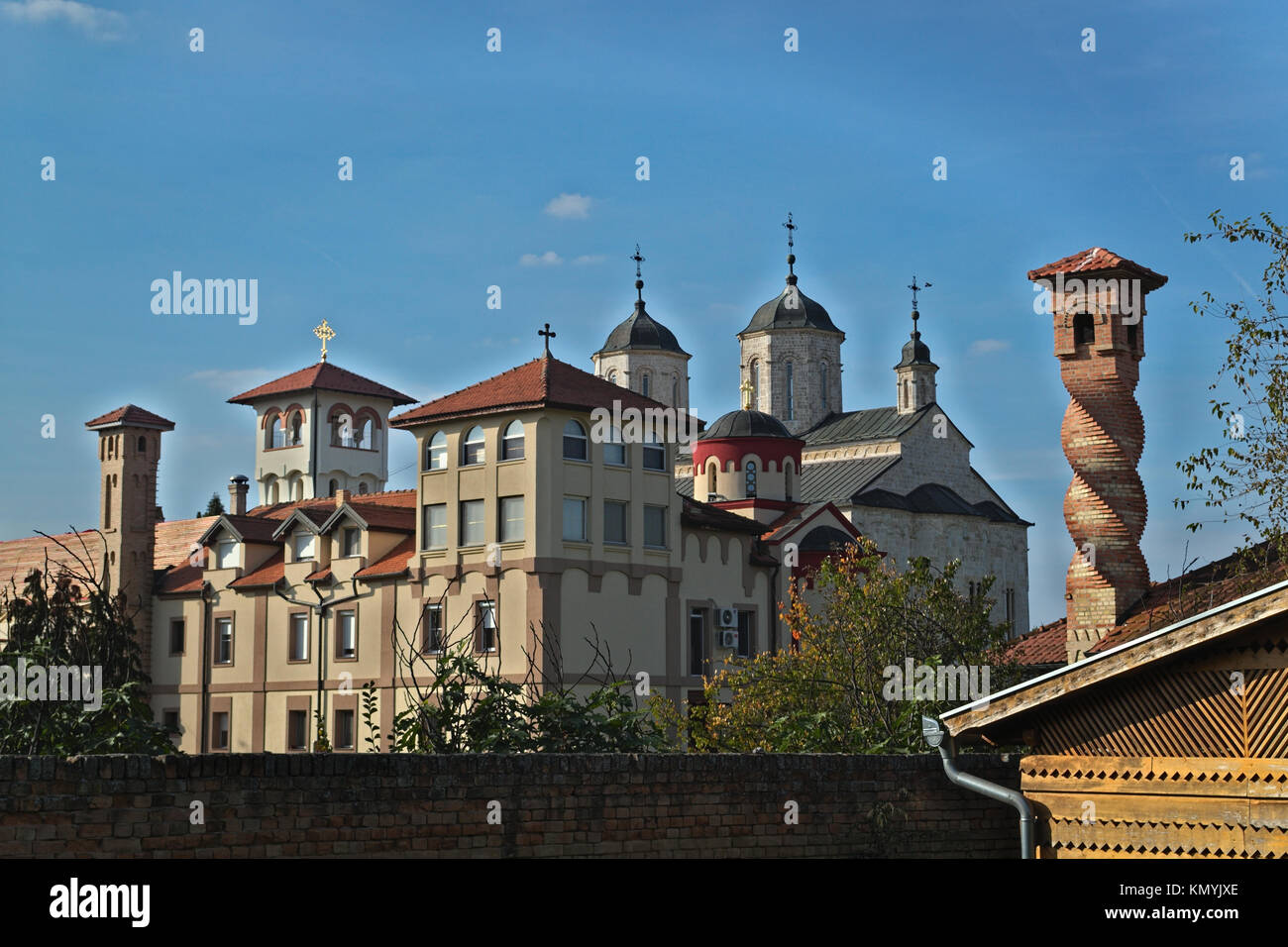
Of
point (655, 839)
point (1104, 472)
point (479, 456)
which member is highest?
point (479, 456)

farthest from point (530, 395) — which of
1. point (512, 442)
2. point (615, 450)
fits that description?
point (615, 450)

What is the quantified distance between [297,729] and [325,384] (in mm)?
26701

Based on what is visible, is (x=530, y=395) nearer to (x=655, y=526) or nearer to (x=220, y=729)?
(x=655, y=526)

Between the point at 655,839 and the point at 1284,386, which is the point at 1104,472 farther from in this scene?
the point at 655,839

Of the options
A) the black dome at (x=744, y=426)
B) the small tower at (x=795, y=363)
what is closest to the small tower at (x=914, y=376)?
the small tower at (x=795, y=363)

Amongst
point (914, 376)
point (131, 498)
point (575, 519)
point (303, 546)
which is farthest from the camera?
point (914, 376)

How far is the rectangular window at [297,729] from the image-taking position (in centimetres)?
4625

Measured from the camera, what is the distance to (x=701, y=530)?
46.4 m

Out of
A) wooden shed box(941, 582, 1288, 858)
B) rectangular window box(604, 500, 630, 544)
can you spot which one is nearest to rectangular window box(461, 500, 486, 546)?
rectangular window box(604, 500, 630, 544)

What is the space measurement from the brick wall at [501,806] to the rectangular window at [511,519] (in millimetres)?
27230

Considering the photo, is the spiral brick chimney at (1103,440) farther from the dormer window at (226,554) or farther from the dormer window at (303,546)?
the dormer window at (226,554)

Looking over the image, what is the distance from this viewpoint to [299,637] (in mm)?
47250
